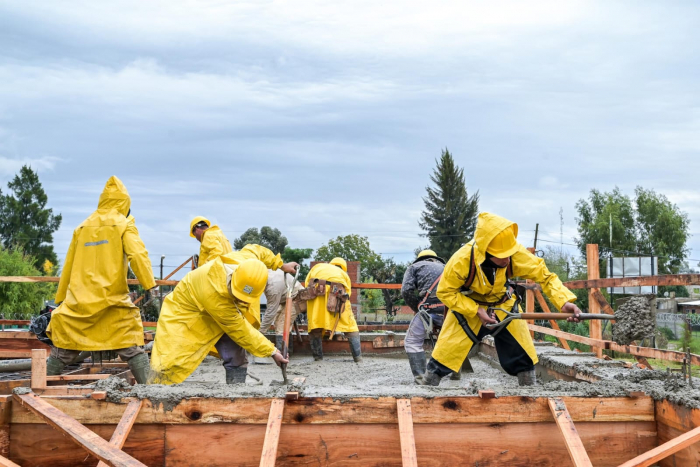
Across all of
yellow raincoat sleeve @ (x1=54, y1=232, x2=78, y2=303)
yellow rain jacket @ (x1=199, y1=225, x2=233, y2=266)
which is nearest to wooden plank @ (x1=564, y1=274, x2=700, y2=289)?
yellow rain jacket @ (x1=199, y1=225, x2=233, y2=266)

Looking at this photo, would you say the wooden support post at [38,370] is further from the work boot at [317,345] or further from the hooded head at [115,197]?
the work boot at [317,345]

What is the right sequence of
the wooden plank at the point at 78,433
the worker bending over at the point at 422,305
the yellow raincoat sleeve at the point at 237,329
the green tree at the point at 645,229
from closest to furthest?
the wooden plank at the point at 78,433 → the yellow raincoat sleeve at the point at 237,329 → the worker bending over at the point at 422,305 → the green tree at the point at 645,229

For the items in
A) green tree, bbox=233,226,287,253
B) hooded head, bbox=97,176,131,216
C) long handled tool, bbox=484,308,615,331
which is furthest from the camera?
green tree, bbox=233,226,287,253

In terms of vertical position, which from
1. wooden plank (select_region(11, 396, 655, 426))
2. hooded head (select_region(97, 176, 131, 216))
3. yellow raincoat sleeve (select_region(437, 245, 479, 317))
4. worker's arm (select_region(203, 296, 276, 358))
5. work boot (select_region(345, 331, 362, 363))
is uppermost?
hooded head (select_region(97, 176, 131, 216))

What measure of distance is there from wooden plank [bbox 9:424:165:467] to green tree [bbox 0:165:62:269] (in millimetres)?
46149

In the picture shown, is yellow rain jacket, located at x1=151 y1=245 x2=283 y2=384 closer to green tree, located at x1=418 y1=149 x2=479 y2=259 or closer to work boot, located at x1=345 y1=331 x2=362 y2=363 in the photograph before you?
work boot, located at x1=345 y1=331 x2=362 y2=363

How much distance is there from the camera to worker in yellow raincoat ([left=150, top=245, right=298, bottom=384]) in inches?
174

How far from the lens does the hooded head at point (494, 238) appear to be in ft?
14.6

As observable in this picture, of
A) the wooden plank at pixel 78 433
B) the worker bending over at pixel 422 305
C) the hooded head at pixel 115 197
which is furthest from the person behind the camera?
the worker bending over at pixel 422 305

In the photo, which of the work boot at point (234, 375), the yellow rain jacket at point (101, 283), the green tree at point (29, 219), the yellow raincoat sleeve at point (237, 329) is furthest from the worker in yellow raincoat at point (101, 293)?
the green tree at point (29, 219)

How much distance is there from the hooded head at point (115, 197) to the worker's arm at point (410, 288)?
9.08ft

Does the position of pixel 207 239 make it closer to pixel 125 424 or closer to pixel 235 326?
pixel 235 326

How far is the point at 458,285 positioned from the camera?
15.3 feet

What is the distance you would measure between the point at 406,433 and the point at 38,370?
2.15 metres
